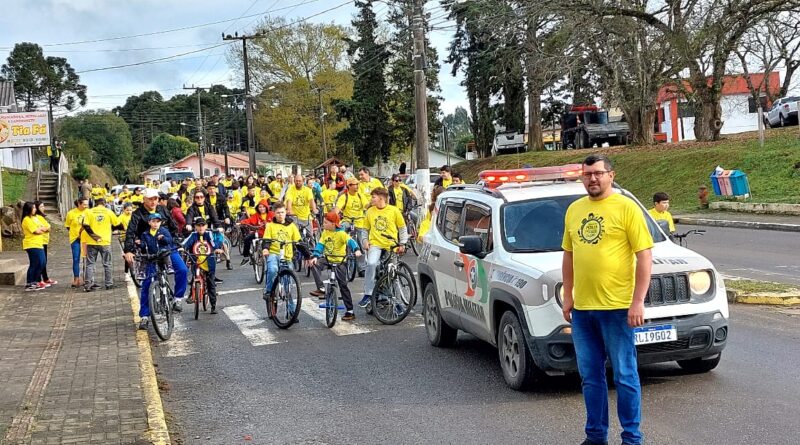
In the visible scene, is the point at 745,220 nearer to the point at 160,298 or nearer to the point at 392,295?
the point at 392,295

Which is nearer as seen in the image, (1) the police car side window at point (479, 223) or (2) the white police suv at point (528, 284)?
(2) the white police suv at point (528, 284)

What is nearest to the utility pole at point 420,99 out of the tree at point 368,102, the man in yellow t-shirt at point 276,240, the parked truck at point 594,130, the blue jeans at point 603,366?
the man in yellow t-shirt at point 276,240

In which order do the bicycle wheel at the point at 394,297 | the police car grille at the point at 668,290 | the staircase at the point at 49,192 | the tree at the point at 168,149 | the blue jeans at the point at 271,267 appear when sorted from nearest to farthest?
the police car grille at the point at 668,290 < the bicycle wheel at the point at 394,297 < the blue jeans at the point at 271,267 < the staircase at the point at 49,192 < the tree at the point at 168,149

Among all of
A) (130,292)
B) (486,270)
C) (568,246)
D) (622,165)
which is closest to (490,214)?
(486,270)

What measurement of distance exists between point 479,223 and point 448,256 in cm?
67

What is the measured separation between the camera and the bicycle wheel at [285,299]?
11.6 metres

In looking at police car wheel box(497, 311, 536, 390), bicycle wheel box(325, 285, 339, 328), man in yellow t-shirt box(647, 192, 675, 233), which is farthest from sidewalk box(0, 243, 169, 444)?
man in yellow t-shirt box(647, 192, 675, 233)

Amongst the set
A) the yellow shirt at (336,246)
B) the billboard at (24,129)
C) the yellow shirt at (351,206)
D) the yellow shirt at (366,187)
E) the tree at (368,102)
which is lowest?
the yellow shirt at (336,246)

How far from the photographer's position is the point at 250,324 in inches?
487

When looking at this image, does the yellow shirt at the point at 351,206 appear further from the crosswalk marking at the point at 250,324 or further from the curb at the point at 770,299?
the curb at the point at 770,299

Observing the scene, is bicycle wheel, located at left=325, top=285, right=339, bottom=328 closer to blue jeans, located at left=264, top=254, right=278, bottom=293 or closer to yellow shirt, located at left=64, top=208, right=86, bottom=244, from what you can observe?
blue jeans, located at left=264, top=254, right=278, bottom=293

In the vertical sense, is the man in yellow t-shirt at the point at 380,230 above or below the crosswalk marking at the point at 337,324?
above

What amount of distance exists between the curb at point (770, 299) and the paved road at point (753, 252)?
1.90m

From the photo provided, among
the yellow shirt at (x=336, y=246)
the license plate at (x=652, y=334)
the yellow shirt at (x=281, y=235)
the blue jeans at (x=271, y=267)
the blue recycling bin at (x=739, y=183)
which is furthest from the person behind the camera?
the blue recycling bin at (x=739, y=183)
